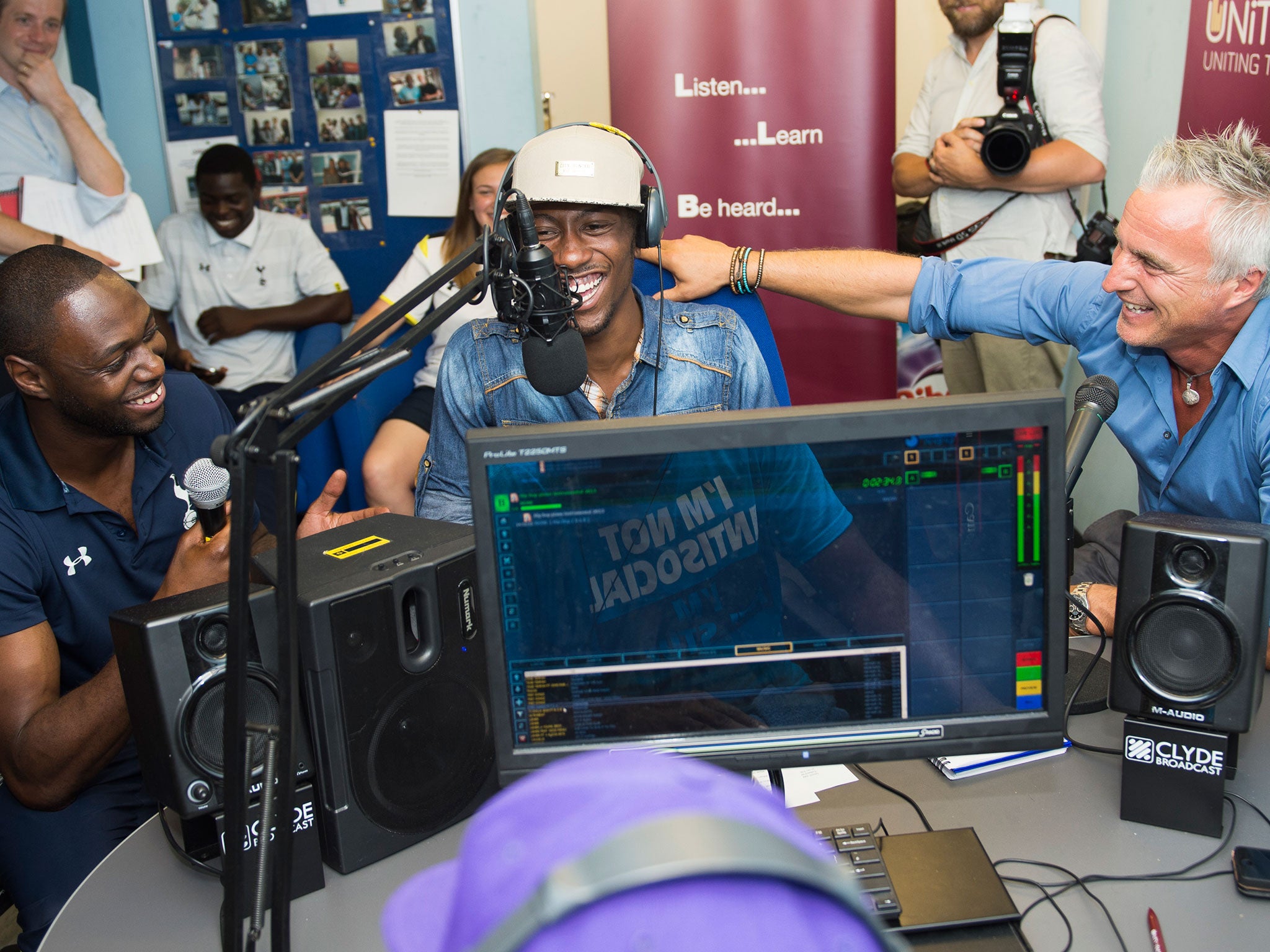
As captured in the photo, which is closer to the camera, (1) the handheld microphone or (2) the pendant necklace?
(1) the handheld microphone

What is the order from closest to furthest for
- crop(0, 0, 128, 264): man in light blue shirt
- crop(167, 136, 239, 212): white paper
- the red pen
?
the red pen < crop(0, 0, 128, 264): man in light blue shirt < crop(167, 136, 239, 212): white paper

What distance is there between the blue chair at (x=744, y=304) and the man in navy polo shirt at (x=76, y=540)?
29.4 inches

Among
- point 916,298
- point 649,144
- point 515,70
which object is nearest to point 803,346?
point 649,144

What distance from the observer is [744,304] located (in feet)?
6.72

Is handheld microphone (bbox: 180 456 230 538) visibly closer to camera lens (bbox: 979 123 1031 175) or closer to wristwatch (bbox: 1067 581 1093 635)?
wristwatch (bbox: 1067 581 1093 635)

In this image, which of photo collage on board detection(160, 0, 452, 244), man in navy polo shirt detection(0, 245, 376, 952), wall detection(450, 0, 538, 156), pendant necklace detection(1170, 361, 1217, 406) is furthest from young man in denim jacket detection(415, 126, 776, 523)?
photo collage on board detection(160, 0, 452, 244)

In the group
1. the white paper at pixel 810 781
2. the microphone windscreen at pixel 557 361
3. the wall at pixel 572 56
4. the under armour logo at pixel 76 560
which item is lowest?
the white paper at pixel 810 781

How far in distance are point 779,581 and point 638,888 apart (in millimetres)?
587

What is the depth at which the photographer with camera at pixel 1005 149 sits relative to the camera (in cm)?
302

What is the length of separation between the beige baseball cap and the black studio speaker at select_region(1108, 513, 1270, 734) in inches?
39.2

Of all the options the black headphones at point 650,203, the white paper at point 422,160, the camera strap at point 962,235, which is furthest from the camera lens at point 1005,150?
the white paper at point 422,160

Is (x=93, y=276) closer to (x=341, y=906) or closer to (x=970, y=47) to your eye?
(x=341, y=906)

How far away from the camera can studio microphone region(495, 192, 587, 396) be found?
3.59ft

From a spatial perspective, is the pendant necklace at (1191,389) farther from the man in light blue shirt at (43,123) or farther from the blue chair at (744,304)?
the man in light blue shirt at (43,123)
